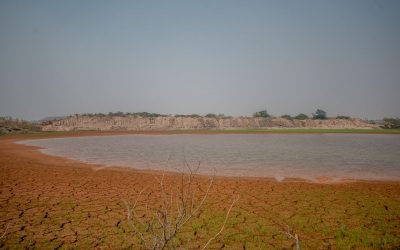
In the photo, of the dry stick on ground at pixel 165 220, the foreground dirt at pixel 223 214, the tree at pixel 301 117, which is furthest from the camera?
the tree at pixel 301 117

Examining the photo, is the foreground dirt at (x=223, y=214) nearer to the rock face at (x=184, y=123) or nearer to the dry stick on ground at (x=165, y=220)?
the dry stick on ground at (x=165, y=220)

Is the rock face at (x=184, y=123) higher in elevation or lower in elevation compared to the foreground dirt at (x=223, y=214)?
higher

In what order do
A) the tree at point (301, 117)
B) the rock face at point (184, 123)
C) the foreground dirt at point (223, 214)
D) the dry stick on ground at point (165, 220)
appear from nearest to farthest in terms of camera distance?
the dry stick on ground at point (165, 220)
the foreground dirt at point (223, 214)
the rock face at point (184, 123)
the tree at point (301, 117)

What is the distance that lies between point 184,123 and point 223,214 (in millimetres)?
76787

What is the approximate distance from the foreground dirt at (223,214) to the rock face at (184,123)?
215ft

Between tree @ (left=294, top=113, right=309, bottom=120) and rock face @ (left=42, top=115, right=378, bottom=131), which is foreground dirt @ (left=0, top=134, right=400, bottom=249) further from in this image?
tree @ (left=294, top=113, right=309, bottom=120)

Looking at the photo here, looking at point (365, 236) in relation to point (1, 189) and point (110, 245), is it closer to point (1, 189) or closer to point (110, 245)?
point (110, 245)

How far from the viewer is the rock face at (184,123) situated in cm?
7431

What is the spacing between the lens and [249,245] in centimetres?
507

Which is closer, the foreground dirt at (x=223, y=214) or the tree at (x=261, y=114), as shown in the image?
the foreground dirt at (x=223, y=214)

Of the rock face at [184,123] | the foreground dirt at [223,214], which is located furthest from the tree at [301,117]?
the foreground dirt at [223,214]

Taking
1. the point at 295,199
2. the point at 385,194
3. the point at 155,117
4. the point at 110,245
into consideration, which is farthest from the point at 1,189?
the point at 155,117

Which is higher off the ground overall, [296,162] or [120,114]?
[120,114]

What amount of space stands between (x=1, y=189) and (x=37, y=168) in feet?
14.6
